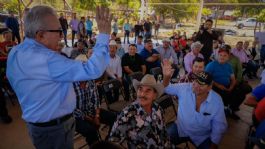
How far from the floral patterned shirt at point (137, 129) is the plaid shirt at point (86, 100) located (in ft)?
3.15

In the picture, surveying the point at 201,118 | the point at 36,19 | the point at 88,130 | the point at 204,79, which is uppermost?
the point at 36,19

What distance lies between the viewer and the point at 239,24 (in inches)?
811

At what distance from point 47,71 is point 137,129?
106cm

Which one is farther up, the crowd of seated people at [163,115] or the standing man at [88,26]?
the standing man at [88,26]

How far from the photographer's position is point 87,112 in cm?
311

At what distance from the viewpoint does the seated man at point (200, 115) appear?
101 inches

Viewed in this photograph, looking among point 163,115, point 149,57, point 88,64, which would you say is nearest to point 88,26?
point 149,57

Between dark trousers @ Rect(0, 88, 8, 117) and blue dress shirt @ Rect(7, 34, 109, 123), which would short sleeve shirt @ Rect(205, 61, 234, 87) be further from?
dark trousers @ Rect(0, 88, 8, 117)

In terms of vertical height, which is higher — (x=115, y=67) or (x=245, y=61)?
(x=115, y=67)

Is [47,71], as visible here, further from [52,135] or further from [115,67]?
[115,67]

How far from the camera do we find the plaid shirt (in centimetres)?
301

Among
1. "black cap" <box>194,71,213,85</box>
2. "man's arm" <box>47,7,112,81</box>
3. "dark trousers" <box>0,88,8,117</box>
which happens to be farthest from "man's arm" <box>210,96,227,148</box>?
"dark trousers" <box>0,88,8,117</box>

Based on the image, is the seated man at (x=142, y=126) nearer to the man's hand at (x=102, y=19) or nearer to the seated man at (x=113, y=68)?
the man's hand at (x=102, y=19)

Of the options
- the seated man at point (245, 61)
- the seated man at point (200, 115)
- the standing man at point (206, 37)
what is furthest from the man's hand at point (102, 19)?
the seated man at point (245, 61)
